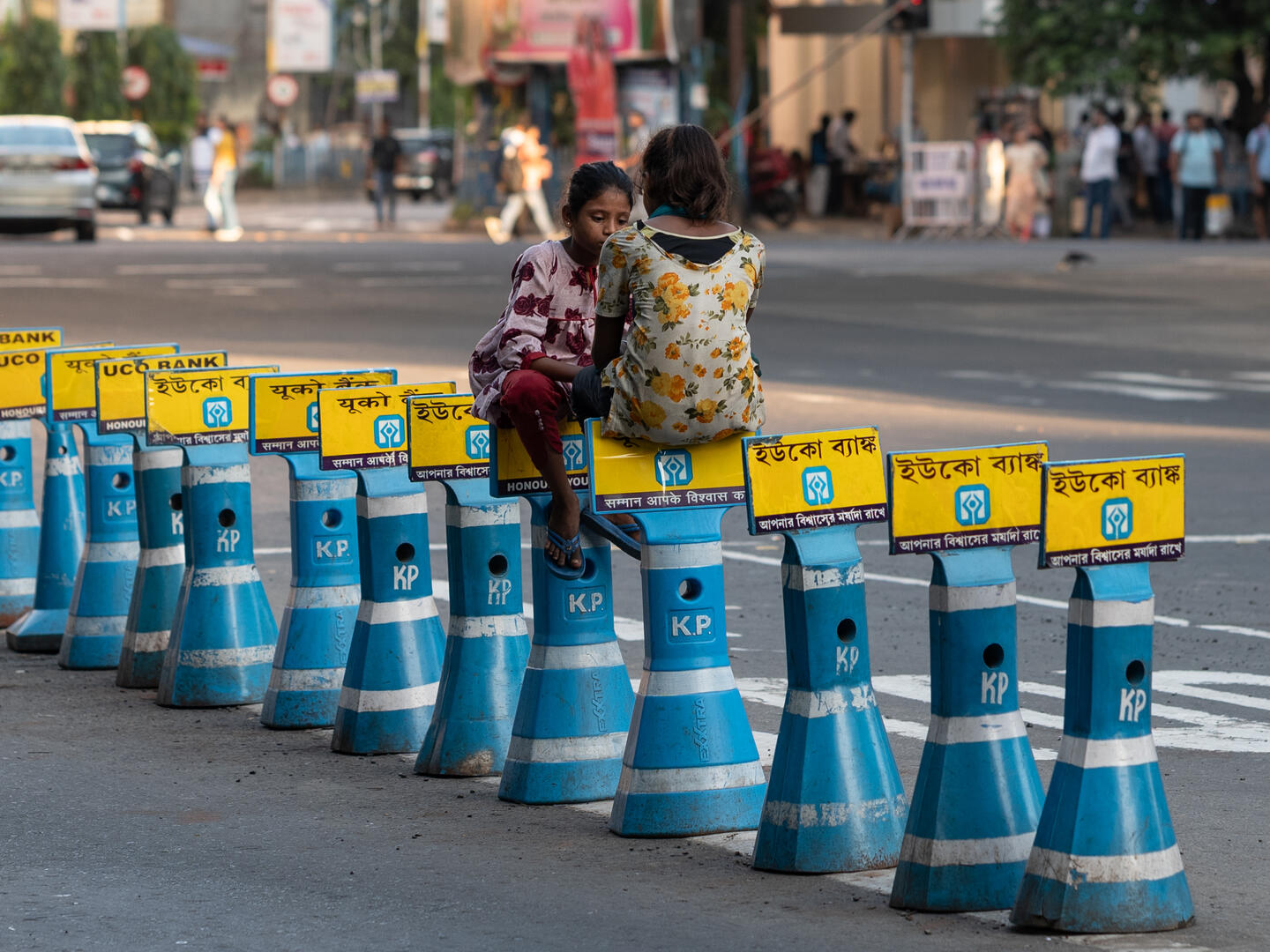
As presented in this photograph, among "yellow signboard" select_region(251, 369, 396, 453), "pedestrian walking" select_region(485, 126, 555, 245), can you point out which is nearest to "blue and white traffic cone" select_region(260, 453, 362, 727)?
"yellow signboard" select_region(251, 369, 396, 453)

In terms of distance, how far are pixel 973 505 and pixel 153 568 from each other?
3.68m

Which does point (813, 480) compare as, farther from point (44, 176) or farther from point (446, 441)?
point (44, 176)

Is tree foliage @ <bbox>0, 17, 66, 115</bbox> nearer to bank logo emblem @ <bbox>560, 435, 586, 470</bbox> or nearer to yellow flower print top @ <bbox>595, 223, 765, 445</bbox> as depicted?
bank logo emblem @ <bbox>560, 435, 586, 470</bbox>

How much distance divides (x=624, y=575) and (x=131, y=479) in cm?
247

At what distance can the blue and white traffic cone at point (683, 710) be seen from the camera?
6.05m

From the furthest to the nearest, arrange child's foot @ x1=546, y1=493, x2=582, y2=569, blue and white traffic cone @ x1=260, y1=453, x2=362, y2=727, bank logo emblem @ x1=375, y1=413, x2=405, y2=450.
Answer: blue and white traffic cone @ x1=260, y1=453, x2=362, y2=727 → bank logo emblem @ x1=375, y1=413, x2=405, y2=450 → child's foot @ x1=546, y1=493, x2=582, y2=569

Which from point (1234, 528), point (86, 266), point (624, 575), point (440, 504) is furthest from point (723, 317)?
point (86, 266)

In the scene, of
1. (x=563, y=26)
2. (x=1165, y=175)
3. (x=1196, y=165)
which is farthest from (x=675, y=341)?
(x=563, y=26)

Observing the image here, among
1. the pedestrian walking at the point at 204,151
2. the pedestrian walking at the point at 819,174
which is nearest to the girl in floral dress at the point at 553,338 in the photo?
the pedestrian walking at the point at 204,151

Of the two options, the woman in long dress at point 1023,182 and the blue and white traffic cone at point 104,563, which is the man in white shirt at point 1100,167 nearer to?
the woman in long dress at point 1023,182

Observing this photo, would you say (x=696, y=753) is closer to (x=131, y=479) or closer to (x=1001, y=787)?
(x=1001, y=787)

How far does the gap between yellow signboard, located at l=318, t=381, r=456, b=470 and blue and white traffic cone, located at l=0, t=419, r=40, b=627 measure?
2.66m

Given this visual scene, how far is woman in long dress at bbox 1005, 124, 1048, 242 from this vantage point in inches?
1462

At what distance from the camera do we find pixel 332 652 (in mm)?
7539
